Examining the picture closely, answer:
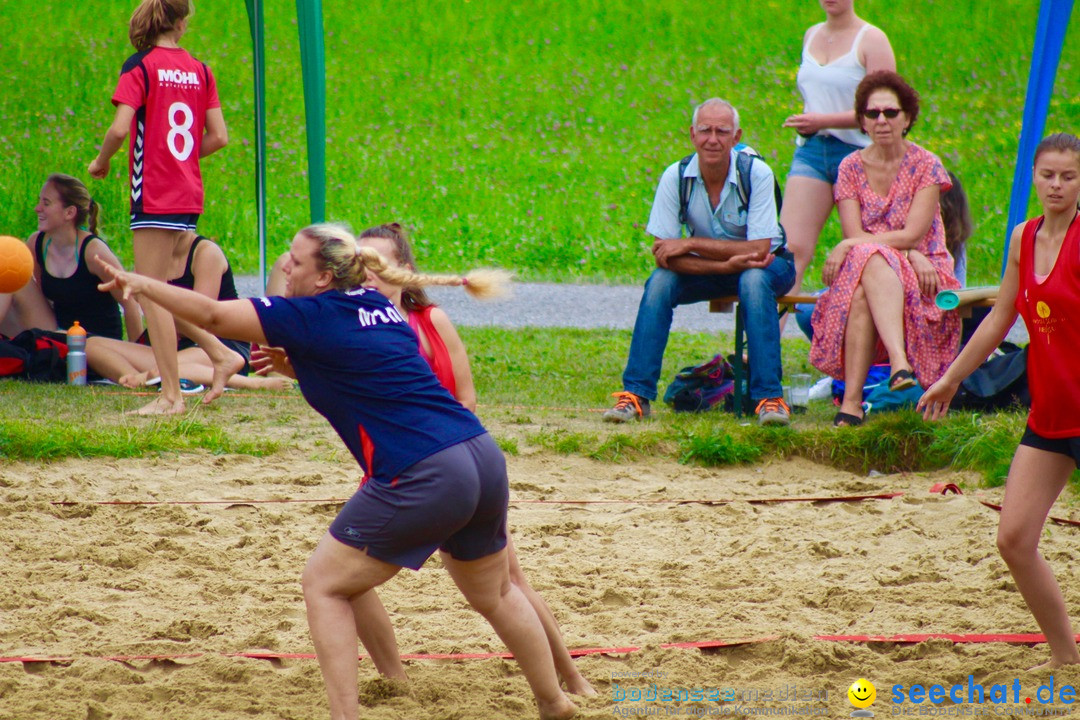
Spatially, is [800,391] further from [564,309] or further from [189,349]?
[564,309]

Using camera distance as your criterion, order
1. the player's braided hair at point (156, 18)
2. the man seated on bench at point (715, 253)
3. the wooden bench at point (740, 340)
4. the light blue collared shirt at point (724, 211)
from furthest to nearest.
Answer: the wooden bench at point (740, 340) < the light blue collared shirt at point (724, 211) < the man seated on bench at point (715, 253) < the player's braided hair at point (156, 18)

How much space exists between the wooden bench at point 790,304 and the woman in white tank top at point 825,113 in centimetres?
30

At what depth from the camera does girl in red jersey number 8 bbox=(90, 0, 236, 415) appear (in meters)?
6.66

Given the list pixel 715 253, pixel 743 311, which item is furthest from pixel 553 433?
pixel 715 253

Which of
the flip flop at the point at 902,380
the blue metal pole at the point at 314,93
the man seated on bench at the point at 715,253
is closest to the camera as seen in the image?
the flip flop at the point at 902,380

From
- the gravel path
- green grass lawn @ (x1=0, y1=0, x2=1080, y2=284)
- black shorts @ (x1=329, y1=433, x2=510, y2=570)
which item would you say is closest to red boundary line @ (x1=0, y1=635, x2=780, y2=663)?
black shorts @ (x1=329, y1=433, x2=510, y2=570)

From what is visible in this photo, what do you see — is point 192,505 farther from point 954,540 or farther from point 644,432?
point 954,540

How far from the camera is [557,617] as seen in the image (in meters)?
4.27

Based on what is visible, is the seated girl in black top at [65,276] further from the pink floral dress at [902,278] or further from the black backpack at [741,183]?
the pink floral dress at [902,278]

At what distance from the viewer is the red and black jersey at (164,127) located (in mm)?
6684

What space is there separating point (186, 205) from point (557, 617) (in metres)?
3.73

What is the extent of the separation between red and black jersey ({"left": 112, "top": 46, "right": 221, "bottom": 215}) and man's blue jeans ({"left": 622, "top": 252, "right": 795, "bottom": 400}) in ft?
8.74

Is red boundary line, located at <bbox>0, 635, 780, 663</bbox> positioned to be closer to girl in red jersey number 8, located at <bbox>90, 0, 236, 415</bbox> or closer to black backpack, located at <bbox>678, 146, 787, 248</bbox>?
girl in red jersey number 8, located at <bbox>90, 0, 236, 415</bbox>

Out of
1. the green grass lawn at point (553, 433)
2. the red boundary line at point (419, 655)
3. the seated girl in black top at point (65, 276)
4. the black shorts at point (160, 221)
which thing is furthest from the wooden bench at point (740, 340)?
the seated girl in black top at point (65, 276)
